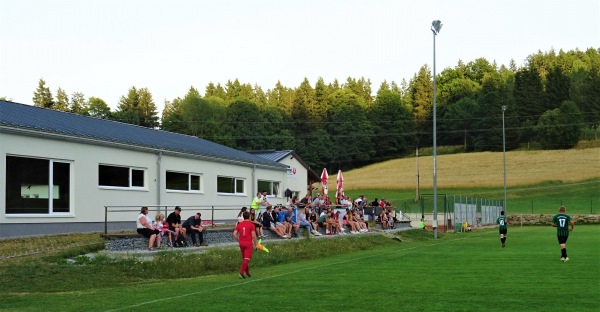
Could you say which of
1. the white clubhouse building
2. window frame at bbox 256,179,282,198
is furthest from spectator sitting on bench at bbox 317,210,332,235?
window frame at bbox 256,179,282,198

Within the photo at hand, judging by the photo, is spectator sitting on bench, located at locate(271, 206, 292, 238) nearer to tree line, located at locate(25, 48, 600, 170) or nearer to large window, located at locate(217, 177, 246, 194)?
large window, located at locate(217, 177, 246, 194)

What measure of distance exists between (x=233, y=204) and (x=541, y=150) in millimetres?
89107

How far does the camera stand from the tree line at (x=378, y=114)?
115 m

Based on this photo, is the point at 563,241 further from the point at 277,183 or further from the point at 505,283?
the point at 277,183

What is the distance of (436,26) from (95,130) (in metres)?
20.0

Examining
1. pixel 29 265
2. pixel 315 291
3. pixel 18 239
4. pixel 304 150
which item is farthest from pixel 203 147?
pixel 304 150

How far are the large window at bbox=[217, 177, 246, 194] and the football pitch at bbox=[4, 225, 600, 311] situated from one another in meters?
15.7

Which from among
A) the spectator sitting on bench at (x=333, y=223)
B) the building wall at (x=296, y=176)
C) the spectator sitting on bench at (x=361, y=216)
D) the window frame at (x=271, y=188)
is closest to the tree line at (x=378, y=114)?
the building wall at (x=296, y=176)

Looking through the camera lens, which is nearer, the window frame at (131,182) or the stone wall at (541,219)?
the window frame at (131,182)

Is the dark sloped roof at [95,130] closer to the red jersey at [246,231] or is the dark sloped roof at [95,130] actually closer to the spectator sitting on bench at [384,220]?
the spectator sitting on bench at [384,220]

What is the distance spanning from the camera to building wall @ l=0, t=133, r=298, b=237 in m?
23.4

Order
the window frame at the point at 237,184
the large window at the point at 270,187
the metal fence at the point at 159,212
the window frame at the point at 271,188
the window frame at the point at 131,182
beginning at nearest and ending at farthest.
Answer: the metal fence at the point at 159,212 → the window frame at the point at 131,182 → the window frame at the point at 237,184 → the window frame at the point at 271,188 → the large window at the point at 270,187

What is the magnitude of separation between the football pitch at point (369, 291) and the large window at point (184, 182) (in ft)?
39.0

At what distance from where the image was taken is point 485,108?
131 meters
